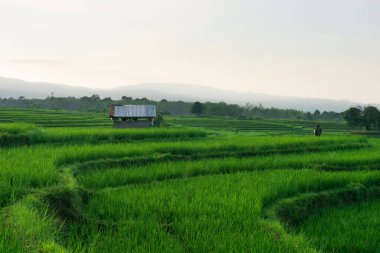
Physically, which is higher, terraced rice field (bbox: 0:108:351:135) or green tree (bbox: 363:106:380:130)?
green tree (bbox: 363:106:380:130)

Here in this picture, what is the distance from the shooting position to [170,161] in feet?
29.8

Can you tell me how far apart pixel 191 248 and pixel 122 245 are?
72 cm

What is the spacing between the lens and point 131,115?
2133cm

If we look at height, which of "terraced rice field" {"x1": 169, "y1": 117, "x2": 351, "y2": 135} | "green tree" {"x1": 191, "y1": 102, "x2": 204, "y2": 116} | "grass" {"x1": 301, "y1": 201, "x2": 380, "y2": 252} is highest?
"green tree" {"x1": 191, "y1": 102, "x2": 204, "y2": 116}

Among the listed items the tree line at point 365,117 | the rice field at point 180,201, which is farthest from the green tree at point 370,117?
the rice field at point 180,201

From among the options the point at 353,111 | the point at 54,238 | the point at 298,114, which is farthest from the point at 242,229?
the point at 298,114

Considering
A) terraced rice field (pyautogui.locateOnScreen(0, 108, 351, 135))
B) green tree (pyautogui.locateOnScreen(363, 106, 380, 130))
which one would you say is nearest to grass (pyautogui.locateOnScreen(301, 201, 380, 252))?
terraced rice field (pyautogui.locateOnScreen(0, 108, 351, 135))

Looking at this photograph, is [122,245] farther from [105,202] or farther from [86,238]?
[105,202]

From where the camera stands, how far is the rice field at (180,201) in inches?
157

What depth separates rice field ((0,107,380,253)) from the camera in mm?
3990

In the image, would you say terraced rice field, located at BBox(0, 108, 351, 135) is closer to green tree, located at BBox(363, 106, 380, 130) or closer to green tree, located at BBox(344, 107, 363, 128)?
green tree, located at BBox(344, 107, 363, 128)

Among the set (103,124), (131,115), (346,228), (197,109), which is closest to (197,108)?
(197,109)

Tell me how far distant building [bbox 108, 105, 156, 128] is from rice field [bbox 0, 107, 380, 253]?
10397 millimetres

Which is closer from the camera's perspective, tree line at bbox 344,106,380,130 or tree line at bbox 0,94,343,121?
tree line at bbox 344,106,380,130
